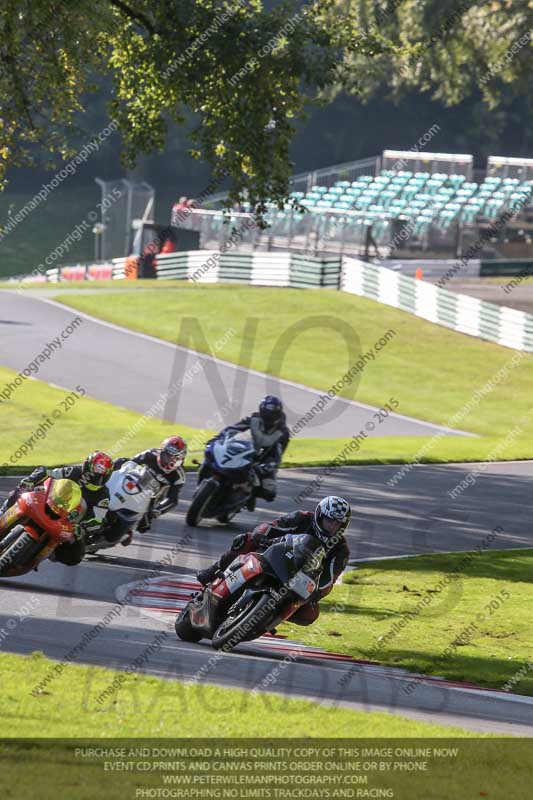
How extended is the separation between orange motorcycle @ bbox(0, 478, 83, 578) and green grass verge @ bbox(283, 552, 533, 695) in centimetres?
268

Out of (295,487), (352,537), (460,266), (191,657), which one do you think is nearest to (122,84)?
(295,487)

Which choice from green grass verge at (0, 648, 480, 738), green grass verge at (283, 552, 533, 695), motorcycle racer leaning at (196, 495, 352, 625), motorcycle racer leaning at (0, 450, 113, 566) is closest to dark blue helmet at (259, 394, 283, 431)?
green grass verge at (283, 552, 533, 695)

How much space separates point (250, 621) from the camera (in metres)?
10.9

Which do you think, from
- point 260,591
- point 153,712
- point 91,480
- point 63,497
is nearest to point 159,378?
point 91,480

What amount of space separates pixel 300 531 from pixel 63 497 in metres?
2.63

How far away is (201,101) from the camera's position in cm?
2373

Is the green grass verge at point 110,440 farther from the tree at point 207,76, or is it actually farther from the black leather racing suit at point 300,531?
the black leather racing suit at point 300,531

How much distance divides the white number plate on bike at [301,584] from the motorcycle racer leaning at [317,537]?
0.79ft

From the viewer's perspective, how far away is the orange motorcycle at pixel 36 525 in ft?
41.3

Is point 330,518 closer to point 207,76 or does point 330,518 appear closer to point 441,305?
point 207,76

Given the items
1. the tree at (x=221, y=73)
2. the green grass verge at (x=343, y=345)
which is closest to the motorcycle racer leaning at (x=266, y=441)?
the tree at (x=221, y=73)

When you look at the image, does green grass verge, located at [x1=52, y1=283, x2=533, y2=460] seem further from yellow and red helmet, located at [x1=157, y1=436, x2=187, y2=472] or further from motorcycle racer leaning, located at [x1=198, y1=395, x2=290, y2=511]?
yellow and red helmet, located at [x1=157, y1=436, x2=187, y2=472]

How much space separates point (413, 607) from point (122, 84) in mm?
14563

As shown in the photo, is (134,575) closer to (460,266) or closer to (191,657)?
(191,657)
